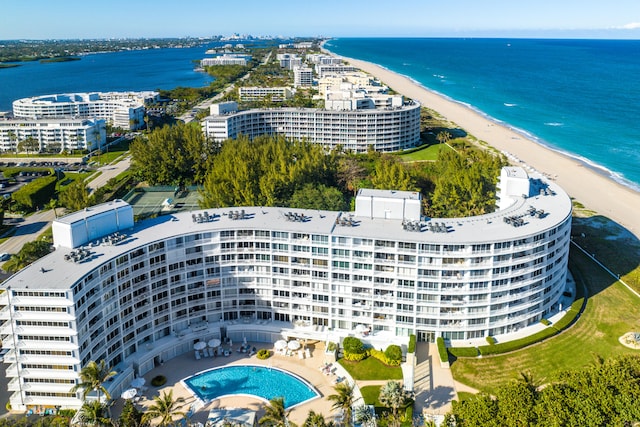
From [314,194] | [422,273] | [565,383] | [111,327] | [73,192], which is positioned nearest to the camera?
[565,383]

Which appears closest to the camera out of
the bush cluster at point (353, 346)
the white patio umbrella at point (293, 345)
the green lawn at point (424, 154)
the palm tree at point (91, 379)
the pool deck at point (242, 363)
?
the palm tree at point (91, 379)

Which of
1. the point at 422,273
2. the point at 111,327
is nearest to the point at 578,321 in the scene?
the point at 422,273

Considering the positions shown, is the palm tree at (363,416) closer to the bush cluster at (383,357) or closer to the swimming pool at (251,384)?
the swimming pool at (251,384)

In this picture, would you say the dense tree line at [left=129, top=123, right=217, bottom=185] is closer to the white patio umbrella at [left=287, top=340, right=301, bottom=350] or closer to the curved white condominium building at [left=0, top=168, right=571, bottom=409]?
the curved white condominium building at [left=0, top=168, right=571, bottom=409]

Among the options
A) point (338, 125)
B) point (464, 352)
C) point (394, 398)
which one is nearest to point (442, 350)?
point (464, 352)

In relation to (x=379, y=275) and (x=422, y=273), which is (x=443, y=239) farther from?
(x=379, y=275)

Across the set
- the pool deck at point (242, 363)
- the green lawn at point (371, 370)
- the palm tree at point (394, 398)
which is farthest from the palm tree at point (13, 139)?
the palm tree at point (394, 398)

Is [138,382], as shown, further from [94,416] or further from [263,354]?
[263,354]
